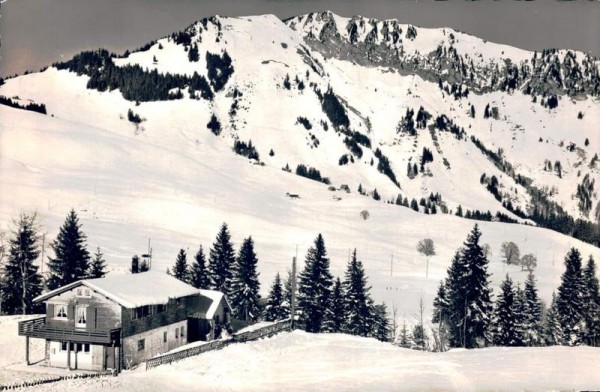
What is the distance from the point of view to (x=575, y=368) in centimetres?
4422

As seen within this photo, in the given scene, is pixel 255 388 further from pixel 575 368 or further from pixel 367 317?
pixel 367 317

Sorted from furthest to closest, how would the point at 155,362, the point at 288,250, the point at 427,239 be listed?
the point at 427,239, the point at 288,250, the point at 155,362

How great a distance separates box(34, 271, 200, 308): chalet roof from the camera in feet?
160

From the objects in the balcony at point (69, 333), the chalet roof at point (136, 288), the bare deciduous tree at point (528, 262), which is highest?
the chalet roof at point (136, 288)

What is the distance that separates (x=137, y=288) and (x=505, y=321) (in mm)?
41567

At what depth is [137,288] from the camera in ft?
172

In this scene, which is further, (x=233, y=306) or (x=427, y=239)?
(x=427, y=239)

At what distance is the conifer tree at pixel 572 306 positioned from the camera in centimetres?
7862

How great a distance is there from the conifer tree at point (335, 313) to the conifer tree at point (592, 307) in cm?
2859

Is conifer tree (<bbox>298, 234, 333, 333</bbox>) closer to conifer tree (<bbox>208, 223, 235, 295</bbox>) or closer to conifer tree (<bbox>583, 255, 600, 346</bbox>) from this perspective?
conifer tree (<bbox>208, 223, 235, 295</bbox>)

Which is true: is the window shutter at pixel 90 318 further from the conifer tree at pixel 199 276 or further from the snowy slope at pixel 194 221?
the snowy slope at pixel 194 221

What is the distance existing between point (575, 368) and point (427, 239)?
129 meters

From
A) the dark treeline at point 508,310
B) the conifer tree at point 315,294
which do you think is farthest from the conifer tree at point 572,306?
the conifer tree at point 315,294

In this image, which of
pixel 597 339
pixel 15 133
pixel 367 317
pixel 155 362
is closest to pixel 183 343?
pixel 155 362
